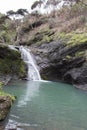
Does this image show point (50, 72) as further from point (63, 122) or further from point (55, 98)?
point (63, 122)

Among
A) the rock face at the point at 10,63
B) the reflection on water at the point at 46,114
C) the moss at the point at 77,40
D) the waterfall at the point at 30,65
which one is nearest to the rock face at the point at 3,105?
the reflection on water at the point at 46,114

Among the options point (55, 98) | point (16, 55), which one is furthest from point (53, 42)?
point (55, 98)

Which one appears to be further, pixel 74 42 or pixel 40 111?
pixel 74 42

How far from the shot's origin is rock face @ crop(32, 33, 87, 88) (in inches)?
1225

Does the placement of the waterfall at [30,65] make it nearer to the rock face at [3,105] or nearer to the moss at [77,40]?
the moss at [77,40]

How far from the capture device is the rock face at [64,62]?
31.1m

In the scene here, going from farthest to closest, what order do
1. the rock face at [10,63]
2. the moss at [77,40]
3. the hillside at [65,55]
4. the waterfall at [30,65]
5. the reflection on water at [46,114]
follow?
the waterfall at [30,65]
the moss at [77,40]
the hillside at [65,55]
the rock face at [10,63]
the reflection on water at [46,114]

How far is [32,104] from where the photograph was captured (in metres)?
18.1

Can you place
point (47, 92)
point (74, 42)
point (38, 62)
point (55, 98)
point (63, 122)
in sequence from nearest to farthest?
point (63, 122) < point (55, 98) < point (47, 92) < point (74, 42) < point (38, 62)

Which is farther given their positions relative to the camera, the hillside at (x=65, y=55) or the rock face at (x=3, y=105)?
the hillside at (x=65, y=55)

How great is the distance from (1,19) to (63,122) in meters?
48.7

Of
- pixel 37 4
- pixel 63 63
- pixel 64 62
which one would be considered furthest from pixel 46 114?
pixel 37 4

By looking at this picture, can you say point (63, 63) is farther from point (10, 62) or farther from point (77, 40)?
point (10, 62)

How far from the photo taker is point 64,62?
3350cm
